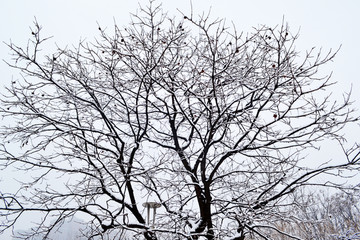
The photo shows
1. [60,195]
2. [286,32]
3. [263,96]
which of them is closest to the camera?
[286,32]

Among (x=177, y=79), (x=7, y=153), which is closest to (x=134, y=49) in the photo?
(x=177, y=79)

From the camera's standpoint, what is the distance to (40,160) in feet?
12.9

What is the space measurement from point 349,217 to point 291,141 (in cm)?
2438

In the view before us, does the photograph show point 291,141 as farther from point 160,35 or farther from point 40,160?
point 40,160

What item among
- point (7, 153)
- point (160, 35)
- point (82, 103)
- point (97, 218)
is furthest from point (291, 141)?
point (7, 153)

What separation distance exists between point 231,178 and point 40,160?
3687 mm

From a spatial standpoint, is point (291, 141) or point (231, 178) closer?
point (291, 141)

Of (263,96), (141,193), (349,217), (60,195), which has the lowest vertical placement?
(60,195)

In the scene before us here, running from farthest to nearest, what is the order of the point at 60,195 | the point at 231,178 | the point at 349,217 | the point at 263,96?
the point at 349,217, the point at 231,178, the point at 263,96, the point at 60,195

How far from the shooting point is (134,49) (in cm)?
388

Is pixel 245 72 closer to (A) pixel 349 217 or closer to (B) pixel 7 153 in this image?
(B) pixel 7 153

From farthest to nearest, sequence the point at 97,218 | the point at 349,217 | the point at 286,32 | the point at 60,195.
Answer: the point at 349,217
the point at 60,195
the point at 97,218
the point at 286,32

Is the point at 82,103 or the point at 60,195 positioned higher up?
the point at 82,103

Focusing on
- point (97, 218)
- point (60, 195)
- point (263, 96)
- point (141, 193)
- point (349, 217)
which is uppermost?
point (349, 217)
